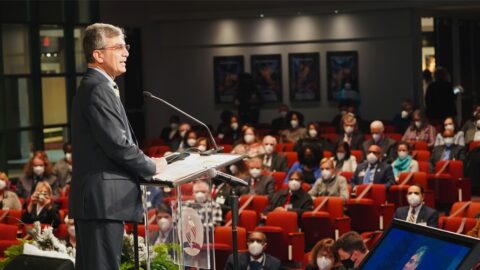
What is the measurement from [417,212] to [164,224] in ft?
22.4

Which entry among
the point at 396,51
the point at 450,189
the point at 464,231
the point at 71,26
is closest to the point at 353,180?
the point at 450,189

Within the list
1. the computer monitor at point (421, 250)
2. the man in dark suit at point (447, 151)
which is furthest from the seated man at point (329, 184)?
the computer monitor at point (421, 250)

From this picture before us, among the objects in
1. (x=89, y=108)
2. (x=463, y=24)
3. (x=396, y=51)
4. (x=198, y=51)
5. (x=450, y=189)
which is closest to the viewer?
(x=89, y=108)

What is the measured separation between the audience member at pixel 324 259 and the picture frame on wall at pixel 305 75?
16385 millimetres

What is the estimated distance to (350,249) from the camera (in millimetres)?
9016

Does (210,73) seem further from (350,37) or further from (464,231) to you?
(464,231)

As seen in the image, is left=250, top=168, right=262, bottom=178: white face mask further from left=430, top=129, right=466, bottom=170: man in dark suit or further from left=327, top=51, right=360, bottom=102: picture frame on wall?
left=327, top=51, right=360, bottom=102: picture frame on wall

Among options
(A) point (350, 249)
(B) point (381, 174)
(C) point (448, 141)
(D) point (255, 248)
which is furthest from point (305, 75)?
(A) point (350, 249)

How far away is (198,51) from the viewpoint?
26.8m

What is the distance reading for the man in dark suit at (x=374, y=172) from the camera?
14.3 metres

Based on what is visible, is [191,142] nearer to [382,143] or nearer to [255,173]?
[382,143]

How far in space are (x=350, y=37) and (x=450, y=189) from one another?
1101 centimetres

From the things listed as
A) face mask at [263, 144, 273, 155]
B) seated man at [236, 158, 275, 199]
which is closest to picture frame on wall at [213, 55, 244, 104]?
face mask at [263, 144, 273, 155]

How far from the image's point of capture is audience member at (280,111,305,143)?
20.0 meters
